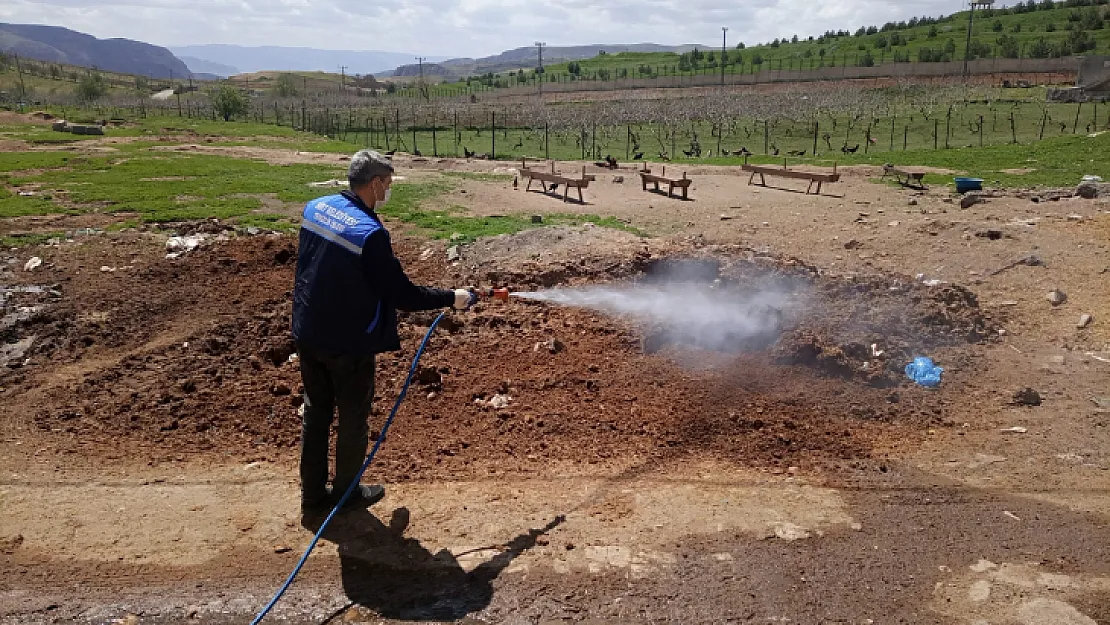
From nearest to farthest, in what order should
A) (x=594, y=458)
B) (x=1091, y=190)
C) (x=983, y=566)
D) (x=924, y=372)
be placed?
1. (x=983, y=566)
2. (x=594, y=458)
3. (x=924, y=372)
4. (x=1091, y=190)

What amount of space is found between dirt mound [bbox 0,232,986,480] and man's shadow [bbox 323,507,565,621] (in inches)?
33.2

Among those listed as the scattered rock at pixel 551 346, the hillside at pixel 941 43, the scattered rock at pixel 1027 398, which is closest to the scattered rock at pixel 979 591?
the scattered rock at pixel 1027 398

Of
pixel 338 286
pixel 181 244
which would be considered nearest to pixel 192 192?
pixel 181 244

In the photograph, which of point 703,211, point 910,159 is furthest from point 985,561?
point 910,159

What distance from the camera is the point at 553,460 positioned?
19.2 ft

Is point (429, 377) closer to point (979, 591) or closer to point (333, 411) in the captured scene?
point (333, 411)

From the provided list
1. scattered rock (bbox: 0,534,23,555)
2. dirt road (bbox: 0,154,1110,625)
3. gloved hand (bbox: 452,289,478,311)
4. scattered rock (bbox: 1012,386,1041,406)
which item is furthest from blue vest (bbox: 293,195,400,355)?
scattered rock (bbox: 1012,386,1041,406)

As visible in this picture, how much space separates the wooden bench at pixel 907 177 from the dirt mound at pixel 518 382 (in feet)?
38.6

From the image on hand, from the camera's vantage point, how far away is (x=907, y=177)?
66.5 ft

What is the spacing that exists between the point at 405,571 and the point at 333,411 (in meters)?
1.17

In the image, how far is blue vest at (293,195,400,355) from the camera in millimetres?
4496

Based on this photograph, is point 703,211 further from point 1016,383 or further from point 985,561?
point 985,561

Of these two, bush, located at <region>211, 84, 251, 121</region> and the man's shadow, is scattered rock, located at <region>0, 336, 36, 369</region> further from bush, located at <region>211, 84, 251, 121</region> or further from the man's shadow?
bush, located at <region>211, 84, 251, 121</region>

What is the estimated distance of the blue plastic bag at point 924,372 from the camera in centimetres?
699
